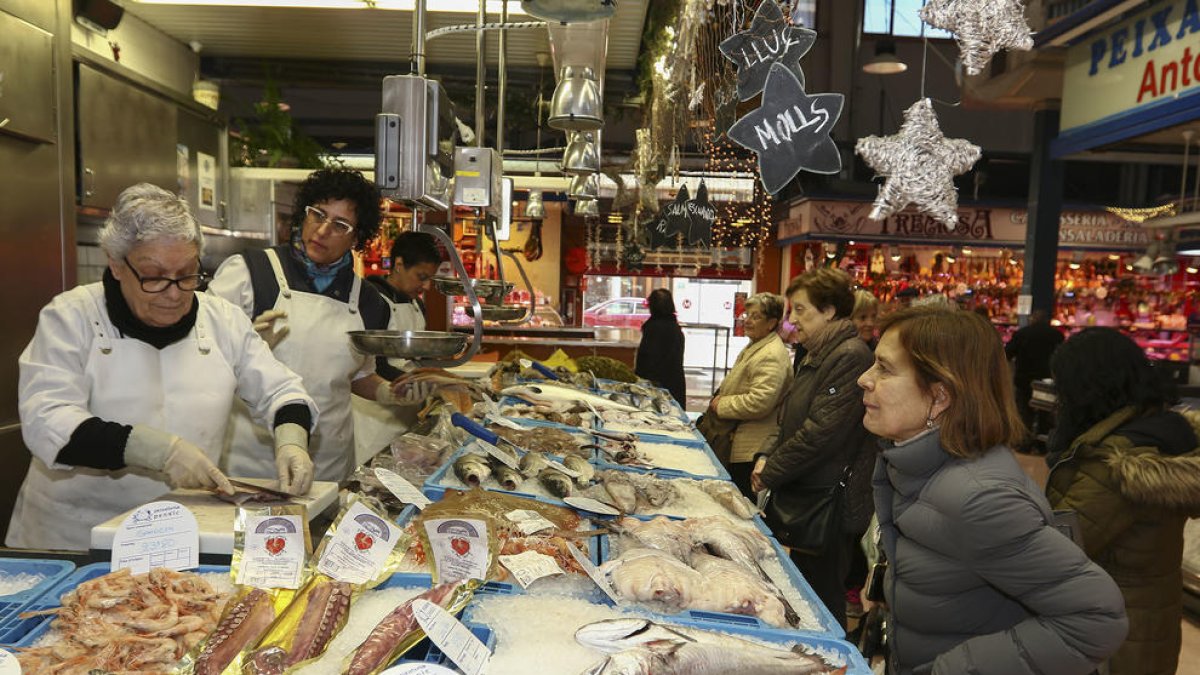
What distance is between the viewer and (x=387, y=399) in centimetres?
342

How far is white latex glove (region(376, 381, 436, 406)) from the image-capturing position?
3398 mm

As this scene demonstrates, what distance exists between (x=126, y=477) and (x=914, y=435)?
221 cm

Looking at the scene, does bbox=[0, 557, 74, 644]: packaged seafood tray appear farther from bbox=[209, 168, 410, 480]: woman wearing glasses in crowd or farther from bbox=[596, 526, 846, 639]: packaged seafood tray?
bbox=[209, 168, 410, 480]: woman wearing glasses in crowd

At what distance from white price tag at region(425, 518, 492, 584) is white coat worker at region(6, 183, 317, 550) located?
0.61 m

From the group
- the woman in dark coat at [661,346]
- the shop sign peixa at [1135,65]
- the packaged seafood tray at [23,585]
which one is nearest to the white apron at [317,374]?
the packaged seafood tray at [23,585]

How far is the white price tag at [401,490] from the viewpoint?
214cm

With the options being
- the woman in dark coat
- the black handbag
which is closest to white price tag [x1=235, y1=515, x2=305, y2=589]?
the black handbag

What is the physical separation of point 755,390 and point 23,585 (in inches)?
145

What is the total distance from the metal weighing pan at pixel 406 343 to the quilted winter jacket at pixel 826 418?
6.27ft

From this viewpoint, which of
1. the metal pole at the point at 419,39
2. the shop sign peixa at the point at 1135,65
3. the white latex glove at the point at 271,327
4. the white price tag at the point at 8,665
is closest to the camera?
the white price tag at the point at 8,665

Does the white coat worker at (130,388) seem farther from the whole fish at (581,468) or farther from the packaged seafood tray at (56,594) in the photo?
the whole fish at (581,468)

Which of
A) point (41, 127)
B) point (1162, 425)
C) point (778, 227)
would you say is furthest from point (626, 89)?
point (778, 227)

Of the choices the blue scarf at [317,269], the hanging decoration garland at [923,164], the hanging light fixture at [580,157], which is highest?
the hanging light fixture at [580,157]

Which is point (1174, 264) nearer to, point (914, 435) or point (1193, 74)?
point (1193, 74)
